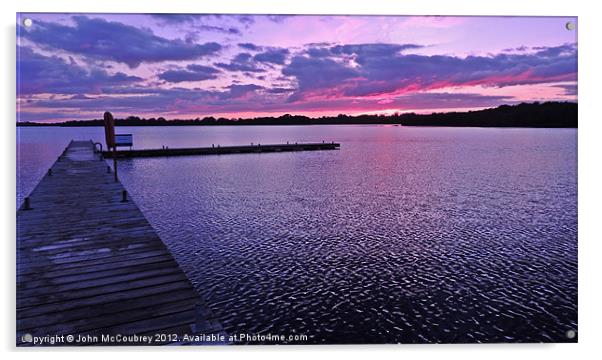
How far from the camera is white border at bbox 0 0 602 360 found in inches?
301

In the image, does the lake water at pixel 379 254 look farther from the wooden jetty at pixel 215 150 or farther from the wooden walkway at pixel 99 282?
the wooden jetty at pixel 215 150

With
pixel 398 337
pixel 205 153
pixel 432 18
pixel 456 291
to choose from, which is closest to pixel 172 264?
pixel 398 337

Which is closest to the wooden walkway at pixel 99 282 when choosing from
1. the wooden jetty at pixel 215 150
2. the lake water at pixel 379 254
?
the lake water at pixel 379 254

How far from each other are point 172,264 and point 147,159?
159 ft

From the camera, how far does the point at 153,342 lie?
5.96 m

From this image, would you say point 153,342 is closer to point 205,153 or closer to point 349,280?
point 349,280

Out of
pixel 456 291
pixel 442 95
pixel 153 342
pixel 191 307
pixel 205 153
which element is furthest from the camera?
pixel 205 153

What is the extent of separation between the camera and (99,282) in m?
7.18

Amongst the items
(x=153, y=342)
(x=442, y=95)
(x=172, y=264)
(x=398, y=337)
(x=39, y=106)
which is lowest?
(x=398, y=337)

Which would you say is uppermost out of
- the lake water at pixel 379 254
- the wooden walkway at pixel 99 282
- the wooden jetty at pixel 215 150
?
the wooden jetty at pixel 215 150

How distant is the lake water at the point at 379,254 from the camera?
428 inches
